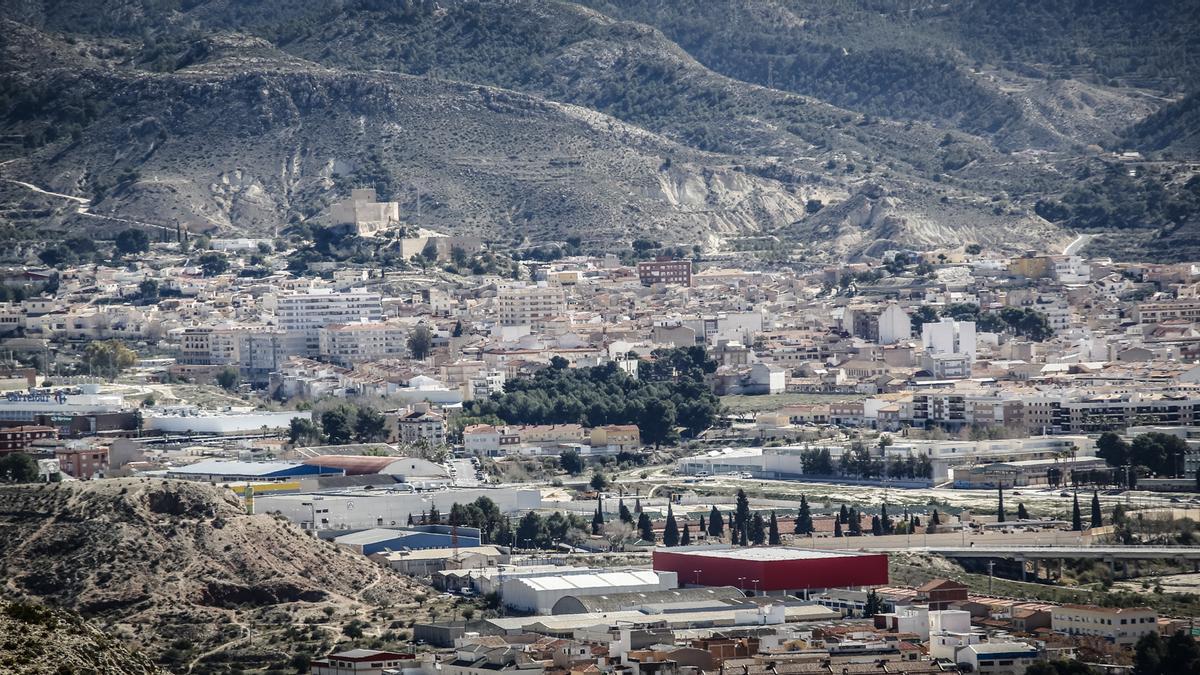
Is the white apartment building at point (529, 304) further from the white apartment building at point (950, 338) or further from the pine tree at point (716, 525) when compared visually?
the pine tree at point (716, 525)

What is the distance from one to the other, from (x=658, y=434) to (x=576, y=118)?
60.5 metres

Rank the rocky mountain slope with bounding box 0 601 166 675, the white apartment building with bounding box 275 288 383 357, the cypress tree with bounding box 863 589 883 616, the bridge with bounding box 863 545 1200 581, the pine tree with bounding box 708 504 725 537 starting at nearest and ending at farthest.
→ the rocky mountain slope with bounding box 0 601 166 675 < the cypress tree with bounding box 863 589 883 616 < the bridge with bounding box 863 545 1200 581 < the pine tree with bounding box 708 504 725 537 < the white apartment building with bounding box 275 288 383 357

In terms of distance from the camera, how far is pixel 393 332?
113 meters

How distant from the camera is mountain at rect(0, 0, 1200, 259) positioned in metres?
142

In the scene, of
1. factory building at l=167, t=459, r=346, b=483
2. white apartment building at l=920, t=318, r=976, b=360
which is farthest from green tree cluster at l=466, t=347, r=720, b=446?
factory building at l=167, t=459, r=346, b=483

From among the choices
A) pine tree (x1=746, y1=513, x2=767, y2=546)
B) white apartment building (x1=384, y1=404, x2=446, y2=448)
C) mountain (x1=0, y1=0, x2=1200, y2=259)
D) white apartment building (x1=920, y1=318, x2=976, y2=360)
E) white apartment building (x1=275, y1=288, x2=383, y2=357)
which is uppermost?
mountain (x1=0, y1=0, x2=1200, y2=259)

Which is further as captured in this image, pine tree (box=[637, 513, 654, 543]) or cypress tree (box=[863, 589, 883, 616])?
pine tree (box=[637, 513, 654, 543])

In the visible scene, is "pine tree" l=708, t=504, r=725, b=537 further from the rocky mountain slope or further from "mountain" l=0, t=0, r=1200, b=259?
"mountain" l=0, t=0, r=1200, b=259

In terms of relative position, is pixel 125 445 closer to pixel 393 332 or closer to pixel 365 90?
pixel 393 332

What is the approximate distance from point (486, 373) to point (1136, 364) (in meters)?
21.4

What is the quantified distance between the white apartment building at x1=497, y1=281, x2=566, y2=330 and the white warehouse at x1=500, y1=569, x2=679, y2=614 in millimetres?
53444

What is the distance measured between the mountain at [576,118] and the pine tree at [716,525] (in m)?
63.1

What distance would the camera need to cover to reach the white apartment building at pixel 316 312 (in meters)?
113

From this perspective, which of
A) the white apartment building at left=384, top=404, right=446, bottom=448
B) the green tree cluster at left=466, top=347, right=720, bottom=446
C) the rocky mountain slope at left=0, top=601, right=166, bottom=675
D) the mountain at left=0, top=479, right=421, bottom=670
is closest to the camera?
the rocky mountain slope at left=0, top=601, right=166, bottom=675
